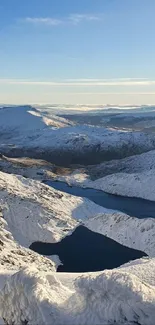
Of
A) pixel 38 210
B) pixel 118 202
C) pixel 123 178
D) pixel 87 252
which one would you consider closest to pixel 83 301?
pixel 87 252

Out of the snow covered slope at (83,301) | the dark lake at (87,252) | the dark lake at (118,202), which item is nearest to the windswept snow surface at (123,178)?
the dark lake at (118,202)

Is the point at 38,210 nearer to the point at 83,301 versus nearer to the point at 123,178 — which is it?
the point at 123,178

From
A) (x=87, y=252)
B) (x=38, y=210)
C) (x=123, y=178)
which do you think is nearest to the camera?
(x=87, y=252)

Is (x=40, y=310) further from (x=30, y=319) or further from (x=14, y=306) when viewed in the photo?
(x=14, y=306)

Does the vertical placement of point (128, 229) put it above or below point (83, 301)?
below

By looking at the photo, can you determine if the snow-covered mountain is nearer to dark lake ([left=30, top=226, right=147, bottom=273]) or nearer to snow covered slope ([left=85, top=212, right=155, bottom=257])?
snow covered slope ([left=85, top=212, right=155, bottom=257])

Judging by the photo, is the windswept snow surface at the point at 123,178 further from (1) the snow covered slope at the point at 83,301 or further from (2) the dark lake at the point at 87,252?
(1) the snow covered slope at the point at 83,301

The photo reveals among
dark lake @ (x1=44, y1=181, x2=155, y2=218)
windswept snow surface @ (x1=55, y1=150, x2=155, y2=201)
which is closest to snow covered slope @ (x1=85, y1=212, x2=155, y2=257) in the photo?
dark lake @ (x1=44, y1=181, x2=155, y2=218)
